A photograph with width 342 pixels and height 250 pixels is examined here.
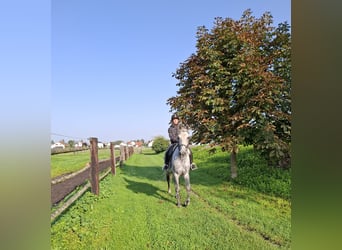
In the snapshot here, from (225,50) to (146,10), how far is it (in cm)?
72

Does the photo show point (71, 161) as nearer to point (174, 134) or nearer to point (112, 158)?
point (112, 158)

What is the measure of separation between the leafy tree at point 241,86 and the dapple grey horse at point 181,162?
0.15 meters

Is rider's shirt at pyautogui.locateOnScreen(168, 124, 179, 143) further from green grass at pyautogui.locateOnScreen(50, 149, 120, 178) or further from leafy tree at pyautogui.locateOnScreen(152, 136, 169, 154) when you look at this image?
green grass at pyautogui.locateOnScreen(50, 149, 120, 178)

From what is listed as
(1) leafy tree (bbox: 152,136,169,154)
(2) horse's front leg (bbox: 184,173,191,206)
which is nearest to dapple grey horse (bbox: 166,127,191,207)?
(2) horse's front leg (bbox: 184,173,191,206)

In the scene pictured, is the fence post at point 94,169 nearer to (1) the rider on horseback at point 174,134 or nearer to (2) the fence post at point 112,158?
(2) the fence post at point 112,158

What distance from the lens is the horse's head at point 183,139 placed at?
221cm

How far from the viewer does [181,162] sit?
2443mm

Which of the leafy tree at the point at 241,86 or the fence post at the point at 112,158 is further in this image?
the fence post at the point at 112,158

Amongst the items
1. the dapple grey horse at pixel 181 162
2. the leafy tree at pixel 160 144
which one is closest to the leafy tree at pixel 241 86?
the dapple grey horse at pixel 181 162

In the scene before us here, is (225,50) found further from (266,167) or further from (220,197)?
(220,197)

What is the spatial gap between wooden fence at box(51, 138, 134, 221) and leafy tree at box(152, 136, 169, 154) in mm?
207
